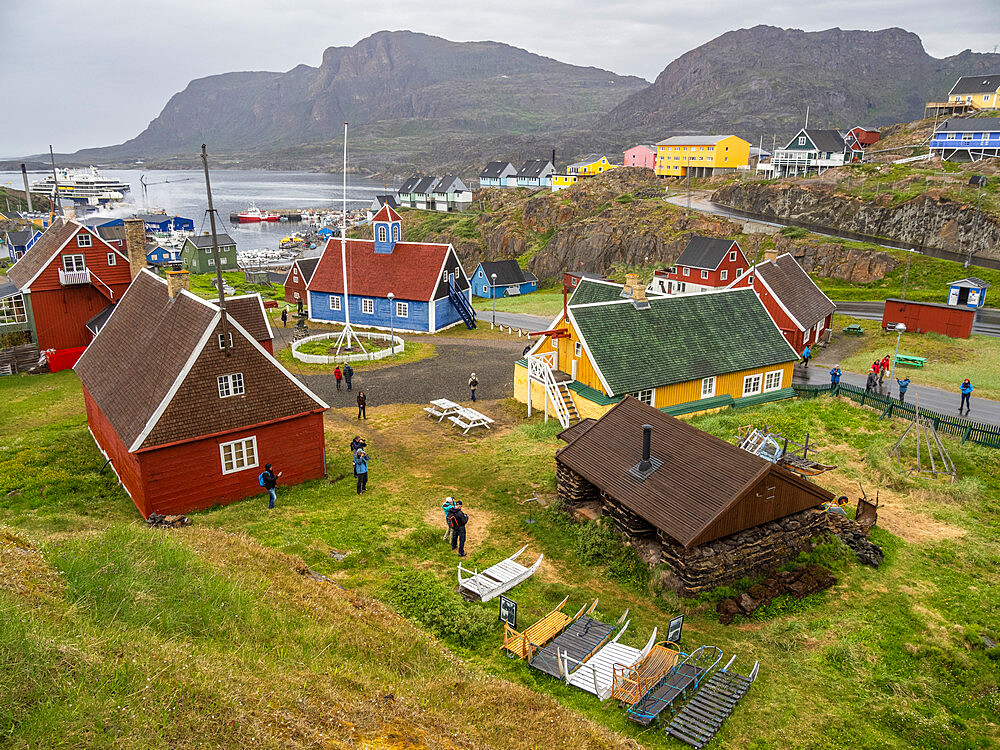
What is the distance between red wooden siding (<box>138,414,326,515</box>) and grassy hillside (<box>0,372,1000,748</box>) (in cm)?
92

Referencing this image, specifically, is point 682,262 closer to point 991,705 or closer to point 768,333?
point 768,333

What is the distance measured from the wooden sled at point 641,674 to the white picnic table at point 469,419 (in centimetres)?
1669

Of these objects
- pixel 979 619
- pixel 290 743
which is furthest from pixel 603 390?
pixel 290 743

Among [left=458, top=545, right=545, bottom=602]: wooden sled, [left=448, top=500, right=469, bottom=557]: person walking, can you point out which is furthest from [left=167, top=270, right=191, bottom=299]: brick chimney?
[left=458, top=545, right=545, bottom=602]: wooden sled

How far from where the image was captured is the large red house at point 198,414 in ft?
61.5

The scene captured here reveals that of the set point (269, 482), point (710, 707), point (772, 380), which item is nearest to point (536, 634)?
point (710, 707)

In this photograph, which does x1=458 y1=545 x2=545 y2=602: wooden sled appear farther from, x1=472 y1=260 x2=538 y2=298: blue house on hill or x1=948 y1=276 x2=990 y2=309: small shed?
x1=472 y1=260 x2=538 y2=298: blue house on hill

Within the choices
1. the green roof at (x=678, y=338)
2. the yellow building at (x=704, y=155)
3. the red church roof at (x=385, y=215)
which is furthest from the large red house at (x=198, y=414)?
the yellow building at (x=704, y=155)

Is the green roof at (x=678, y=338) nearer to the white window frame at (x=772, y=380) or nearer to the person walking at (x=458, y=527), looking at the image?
the white window frame at (x=772, y=380)

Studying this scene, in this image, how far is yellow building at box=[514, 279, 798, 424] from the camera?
27.4 m

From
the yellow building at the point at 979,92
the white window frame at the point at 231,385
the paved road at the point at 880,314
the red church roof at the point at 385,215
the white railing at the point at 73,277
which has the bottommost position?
the paved road at the point at 880,314

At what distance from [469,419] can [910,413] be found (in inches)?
766

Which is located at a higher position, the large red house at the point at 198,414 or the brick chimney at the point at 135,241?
the brick chimney at the point at 135,241

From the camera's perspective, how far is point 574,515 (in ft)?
60.0
